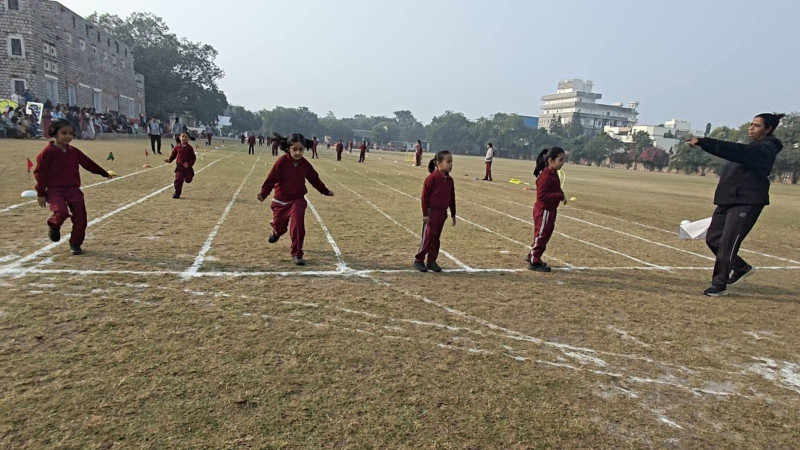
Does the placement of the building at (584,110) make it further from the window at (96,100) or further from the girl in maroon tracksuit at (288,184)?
the girl in maroon tracksuit at (288,184)

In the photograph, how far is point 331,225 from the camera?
855 cm

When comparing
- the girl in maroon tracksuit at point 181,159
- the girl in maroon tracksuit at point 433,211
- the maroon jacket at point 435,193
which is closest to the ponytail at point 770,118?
the girl in maroon tracksuit at point 433,211

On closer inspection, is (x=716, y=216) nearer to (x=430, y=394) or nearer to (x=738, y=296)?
(x=738, y=296)

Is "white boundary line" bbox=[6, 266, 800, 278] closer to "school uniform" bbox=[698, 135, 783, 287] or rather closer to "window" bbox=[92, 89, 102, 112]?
"school uniform" bbox=[698, 135, 783, 287]

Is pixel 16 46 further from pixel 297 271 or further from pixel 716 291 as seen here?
pixel 716 291

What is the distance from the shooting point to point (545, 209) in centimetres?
636

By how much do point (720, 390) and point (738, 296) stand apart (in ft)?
10.1

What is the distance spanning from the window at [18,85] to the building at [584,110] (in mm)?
137062

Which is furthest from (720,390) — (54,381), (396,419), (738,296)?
(54,381)

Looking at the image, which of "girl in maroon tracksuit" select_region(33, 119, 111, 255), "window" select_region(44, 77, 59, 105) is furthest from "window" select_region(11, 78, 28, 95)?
"girl in maroon tracksuit" select_region(33, 119, 111, 255)

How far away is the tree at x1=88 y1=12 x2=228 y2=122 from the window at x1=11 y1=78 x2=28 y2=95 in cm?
3705

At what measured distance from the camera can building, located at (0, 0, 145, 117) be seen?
35.3 meters

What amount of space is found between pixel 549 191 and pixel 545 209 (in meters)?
0.27

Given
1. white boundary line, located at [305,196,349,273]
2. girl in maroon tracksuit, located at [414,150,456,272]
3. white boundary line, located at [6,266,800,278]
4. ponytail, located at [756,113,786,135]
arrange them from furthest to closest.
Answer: girl in maroon tracksuit, located at [414,150,456,272], white boundary line, located at [305,196,349,273], ponytail, located at [756,113,786,135], white boundary line, located at [6,266,800,278]
